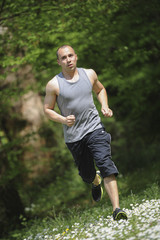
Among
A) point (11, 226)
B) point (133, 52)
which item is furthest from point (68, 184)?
point (133, 52)

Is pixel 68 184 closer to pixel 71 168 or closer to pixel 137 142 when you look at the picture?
pixel 71 168

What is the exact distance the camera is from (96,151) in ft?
15.0

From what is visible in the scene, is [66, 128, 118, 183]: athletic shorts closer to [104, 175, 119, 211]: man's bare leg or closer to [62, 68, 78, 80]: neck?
[104, 175, 119, 211]: man's bare leg

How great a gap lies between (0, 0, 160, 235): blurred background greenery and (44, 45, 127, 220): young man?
136 centimetres

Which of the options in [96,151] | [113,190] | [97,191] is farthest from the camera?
[97,191]

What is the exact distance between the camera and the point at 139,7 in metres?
8.20

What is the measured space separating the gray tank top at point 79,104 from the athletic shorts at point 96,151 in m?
0.08

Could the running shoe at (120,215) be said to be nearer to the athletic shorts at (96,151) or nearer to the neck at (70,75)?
the athletic shorts at (96,151)

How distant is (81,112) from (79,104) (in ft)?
0.34

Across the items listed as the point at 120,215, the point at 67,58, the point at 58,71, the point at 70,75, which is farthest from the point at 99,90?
the point at 58,71

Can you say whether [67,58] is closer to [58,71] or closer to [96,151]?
[96,151]

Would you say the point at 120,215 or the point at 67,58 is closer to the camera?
the point at 120,215

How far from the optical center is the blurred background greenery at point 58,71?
6957 millimetres

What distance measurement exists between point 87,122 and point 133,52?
365 cm
